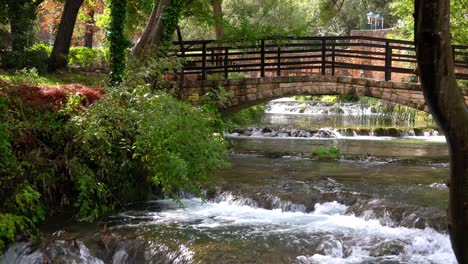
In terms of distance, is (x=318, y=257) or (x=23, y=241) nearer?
(x=318, y=257)

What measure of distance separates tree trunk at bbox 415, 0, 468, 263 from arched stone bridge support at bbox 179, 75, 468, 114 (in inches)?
600

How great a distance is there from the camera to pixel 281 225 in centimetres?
1008

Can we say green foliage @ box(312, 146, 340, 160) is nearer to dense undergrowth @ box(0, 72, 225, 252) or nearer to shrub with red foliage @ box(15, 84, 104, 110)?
dense undergrowth @ box(0, 72, 225, 252)

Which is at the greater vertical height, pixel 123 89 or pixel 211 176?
pixel 123 89

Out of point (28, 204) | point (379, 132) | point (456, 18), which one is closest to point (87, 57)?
point (379, 132)

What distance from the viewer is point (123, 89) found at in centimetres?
1090

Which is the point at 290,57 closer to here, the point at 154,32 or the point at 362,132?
the point at 154,32

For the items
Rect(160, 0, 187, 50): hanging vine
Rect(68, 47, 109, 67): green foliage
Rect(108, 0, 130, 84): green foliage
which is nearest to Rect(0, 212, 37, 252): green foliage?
Rect(108, 0, 130, 84): green foliage

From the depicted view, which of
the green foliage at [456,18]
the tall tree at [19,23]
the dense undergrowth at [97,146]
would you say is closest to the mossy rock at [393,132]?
the green foliage at [456,18]

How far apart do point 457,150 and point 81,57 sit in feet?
67.6

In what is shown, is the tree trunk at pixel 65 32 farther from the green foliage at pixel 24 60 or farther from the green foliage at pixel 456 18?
the green foliage at pixel 456 18

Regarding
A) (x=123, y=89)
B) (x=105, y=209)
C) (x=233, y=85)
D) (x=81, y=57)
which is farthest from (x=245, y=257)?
(x=81, y=57)

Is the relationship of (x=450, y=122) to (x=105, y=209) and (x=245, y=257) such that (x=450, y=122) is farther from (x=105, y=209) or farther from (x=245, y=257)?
(x=105, y=209)

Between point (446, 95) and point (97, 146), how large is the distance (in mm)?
7311
